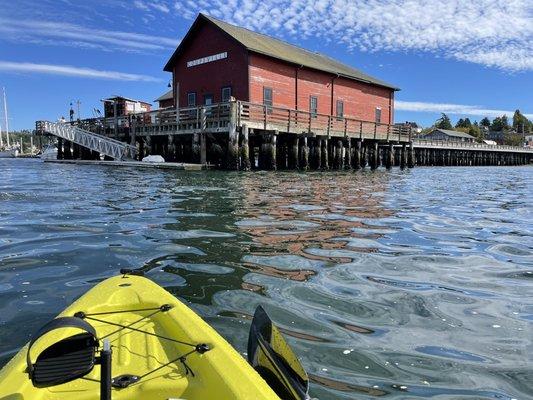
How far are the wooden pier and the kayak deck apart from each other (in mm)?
17050

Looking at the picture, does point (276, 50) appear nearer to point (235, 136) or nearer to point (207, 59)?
point (207, 59)

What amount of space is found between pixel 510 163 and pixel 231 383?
245 feet

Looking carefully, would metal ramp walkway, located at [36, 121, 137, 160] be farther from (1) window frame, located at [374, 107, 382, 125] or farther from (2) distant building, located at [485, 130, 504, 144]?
(2) distant building, located at [485, 130, 504, 144]

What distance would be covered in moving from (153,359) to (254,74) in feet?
76.8

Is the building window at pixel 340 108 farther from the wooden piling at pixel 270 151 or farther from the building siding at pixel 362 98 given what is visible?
the wooden piling at pixel 270 151

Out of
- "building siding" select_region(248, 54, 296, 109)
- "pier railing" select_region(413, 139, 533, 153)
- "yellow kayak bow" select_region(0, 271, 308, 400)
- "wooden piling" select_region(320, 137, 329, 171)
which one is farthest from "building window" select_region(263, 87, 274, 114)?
"yellow kayak bow" select_region(0, 271, 308, 400)

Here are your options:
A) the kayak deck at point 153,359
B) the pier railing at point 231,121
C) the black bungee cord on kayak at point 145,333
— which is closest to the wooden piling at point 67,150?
the pier railing at point 231,121

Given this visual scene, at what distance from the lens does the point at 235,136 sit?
19.4m

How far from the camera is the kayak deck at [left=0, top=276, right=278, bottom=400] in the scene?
1.65m

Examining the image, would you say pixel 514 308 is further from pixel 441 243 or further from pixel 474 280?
pixel 441 243

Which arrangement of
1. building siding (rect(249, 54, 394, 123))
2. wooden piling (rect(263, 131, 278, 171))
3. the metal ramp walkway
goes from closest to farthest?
wooden piling (rect(263, 131, 278, 171))
building siding (rect(249, 54, 394, 123))
the metal ramp walkway

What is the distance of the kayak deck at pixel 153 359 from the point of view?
1.65m

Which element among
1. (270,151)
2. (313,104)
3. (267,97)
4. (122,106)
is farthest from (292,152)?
(122,106)

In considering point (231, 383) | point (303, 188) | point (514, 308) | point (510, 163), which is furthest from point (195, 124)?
point (510, 163)
